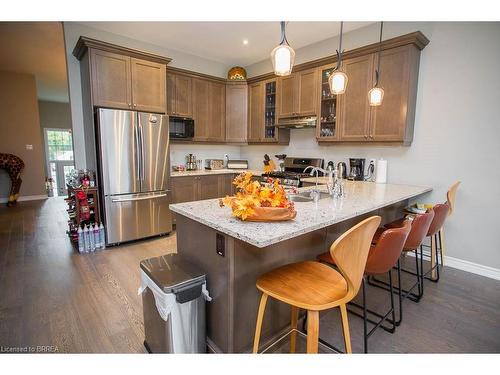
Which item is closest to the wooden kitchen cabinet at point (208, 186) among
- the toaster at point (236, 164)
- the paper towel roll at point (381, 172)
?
the toaster at point (236, 164)

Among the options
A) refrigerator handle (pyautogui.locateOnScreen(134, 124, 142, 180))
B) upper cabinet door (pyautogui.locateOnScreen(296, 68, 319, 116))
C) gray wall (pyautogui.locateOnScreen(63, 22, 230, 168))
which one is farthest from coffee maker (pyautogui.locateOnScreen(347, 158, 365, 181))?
gray wall (pyautogui.locateOnScreen(63, 22, 230, 168))

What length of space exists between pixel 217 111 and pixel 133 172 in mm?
2032

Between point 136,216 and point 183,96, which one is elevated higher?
point 183,96

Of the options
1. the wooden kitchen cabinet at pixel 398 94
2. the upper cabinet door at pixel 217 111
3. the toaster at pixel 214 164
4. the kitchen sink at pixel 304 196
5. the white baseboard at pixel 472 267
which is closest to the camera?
the kitchen sink at pixel 304 196

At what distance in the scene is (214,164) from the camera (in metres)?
5.28

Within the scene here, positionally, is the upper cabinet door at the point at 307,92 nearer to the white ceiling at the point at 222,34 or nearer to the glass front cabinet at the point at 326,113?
the glass front cabinet at the point at 326,113

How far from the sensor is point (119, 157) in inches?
136

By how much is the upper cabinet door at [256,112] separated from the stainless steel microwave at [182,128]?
1070 millimetres

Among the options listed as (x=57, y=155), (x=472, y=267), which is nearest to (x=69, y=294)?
(x=472, y=267)

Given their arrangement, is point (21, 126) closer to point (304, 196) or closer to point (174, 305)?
point (304, 196)

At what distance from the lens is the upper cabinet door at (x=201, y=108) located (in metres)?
4.63

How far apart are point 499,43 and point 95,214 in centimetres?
491

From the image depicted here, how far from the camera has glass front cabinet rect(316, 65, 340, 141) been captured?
370cm

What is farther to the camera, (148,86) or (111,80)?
(148,86)
